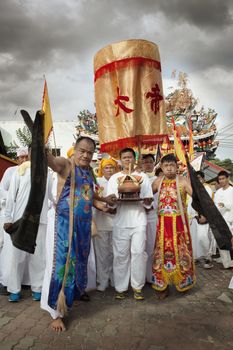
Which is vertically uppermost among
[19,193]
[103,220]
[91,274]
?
[19,193]

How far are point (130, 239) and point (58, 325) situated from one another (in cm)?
136

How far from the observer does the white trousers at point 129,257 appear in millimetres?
3783

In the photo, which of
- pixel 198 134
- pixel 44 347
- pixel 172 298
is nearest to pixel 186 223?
pixel 172 298

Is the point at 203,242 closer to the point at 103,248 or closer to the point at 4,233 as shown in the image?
the point at 103,248

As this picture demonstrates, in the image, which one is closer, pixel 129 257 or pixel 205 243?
pixel 129 257

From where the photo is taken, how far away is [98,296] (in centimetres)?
397

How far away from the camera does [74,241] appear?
9.97ft

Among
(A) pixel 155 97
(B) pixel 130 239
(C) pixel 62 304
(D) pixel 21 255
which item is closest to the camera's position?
(C) pixel 62 304

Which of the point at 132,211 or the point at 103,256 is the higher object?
the point at 132,211

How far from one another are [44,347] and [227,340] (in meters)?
1.65

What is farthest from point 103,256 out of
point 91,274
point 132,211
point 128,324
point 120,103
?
point 120,103

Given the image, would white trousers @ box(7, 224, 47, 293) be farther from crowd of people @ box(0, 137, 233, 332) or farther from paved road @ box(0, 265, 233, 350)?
paved road @ box(0, 265, 233, 350)

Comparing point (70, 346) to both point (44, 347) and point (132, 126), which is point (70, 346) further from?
point (132, 126)

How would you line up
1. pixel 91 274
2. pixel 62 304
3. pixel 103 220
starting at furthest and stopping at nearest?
pixel 103 220, pixel 91 274, pixel 62 304
